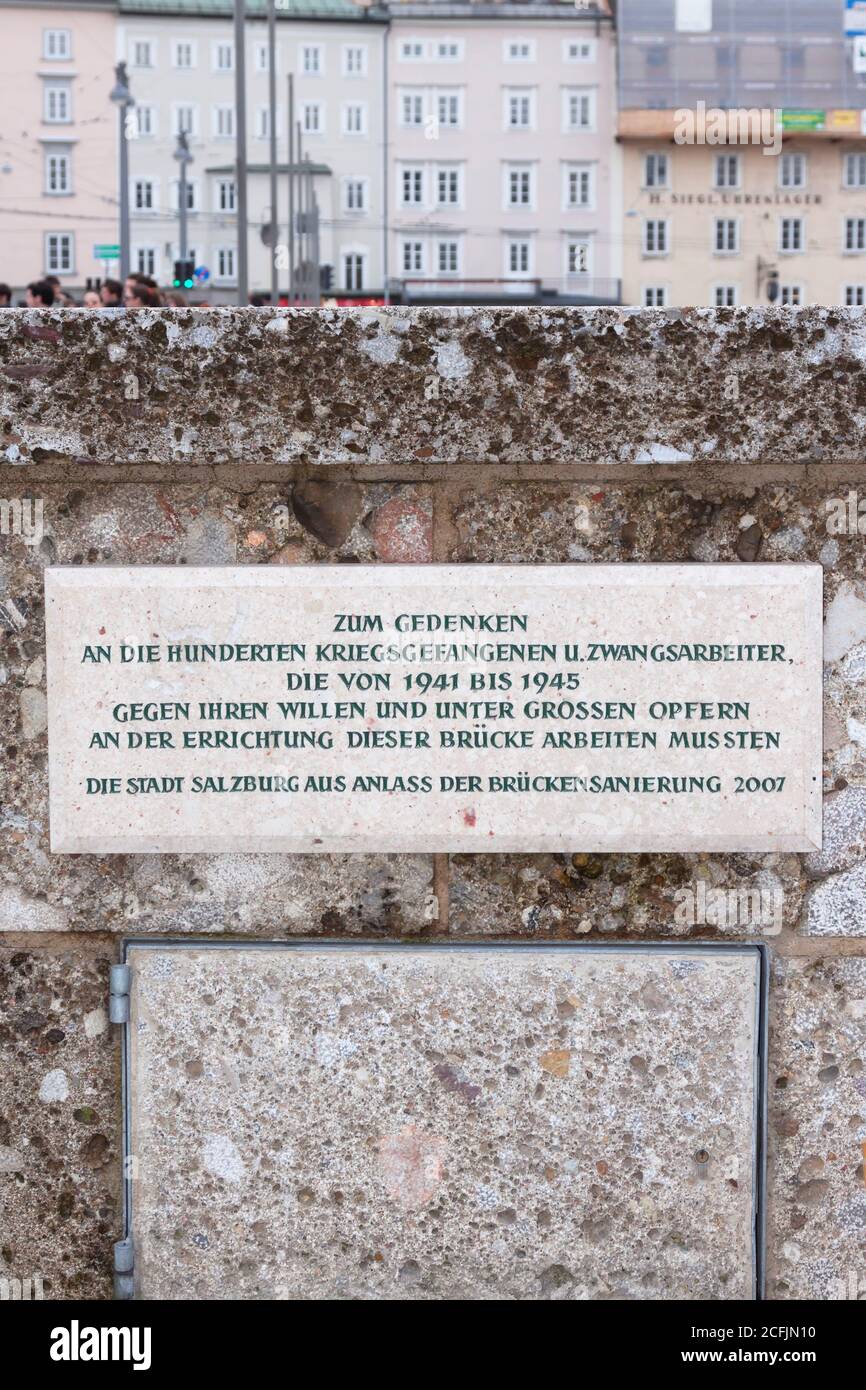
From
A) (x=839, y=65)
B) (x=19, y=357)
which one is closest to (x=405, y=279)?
(x=839, y=65)

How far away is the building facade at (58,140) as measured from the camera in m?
55.6

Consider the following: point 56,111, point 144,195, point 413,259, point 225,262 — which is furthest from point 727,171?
point 56,111

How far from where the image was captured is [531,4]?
193 ft

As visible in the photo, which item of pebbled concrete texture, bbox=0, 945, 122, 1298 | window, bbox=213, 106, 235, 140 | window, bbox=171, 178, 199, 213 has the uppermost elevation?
window, bbox=213, 106, 235, 140

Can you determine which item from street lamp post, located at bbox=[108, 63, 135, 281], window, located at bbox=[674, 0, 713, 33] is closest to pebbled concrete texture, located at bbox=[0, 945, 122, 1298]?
street lamp post, located at bbox=[108, 63, 135, 281]

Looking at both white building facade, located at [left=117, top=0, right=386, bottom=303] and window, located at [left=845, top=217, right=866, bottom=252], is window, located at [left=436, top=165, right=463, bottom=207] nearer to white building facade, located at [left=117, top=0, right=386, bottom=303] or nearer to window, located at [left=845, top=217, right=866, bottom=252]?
white building facade, located at [left=117, top=0, right=386, bottom=303]

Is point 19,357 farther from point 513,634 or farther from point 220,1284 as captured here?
point 220,1284

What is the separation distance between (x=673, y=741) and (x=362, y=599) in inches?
21.3

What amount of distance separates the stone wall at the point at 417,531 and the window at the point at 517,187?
2399 inches

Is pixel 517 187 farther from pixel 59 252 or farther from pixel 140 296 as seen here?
pixel 140 296

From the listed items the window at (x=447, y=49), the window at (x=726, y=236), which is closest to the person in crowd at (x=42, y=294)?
the window at (x=726, y=236)

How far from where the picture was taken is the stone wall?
228cm

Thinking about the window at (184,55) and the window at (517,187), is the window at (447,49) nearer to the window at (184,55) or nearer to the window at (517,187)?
the window at (517,187)

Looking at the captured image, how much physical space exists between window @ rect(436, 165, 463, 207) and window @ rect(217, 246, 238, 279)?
28.6 ft
